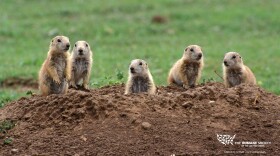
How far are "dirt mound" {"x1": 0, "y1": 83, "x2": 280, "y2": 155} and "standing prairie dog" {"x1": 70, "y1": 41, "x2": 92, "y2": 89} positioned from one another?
5.56 ft

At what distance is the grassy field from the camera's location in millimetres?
17562

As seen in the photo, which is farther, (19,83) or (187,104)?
(19,83)

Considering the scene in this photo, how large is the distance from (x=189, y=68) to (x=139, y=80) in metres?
1.38

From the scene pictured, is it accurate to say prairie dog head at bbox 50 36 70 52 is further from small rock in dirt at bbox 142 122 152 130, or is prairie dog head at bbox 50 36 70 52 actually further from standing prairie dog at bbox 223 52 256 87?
standing prairie dog at bbox 223 52 256 87

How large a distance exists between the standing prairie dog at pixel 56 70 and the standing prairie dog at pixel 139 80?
3.22 feet

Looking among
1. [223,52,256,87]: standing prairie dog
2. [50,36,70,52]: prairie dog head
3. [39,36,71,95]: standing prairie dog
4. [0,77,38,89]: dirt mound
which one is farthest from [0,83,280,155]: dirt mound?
[0,77,38,89]: dirt mound

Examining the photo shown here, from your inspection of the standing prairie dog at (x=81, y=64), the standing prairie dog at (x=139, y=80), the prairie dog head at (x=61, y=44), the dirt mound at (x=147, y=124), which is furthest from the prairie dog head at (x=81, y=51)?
the dirt mound at (x=147, y=124)

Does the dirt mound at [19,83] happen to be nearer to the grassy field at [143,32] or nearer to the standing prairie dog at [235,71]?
the grassy field at [143,32]

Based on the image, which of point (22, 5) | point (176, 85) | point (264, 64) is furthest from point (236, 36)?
point (176, 85)

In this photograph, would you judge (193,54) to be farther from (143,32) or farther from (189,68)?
(143,32)

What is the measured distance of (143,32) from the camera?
21.7m

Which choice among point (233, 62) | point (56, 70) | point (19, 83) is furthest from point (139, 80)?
point (19, 83)

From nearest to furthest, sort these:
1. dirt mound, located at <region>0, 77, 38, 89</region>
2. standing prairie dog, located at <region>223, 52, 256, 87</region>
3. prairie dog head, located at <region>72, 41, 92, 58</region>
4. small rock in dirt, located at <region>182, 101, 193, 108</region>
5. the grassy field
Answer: small rock in dirt, located at <region>182, 101, 193, 108</region>, prairie dog head, located at <region>72, 41, 92, 58</region>, standing prairie dog, located at <region>223, 52, 256, 87</region>, dirt mound, located at <region>0, 77, 38, 89</region>, the grassy field

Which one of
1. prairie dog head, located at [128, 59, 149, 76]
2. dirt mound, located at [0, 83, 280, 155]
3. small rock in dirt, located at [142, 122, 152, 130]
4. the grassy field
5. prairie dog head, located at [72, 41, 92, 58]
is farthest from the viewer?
the grassy field
